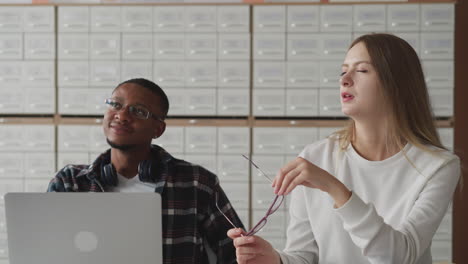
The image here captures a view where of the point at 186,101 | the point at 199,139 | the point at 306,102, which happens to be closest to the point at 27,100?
the point at 186,101

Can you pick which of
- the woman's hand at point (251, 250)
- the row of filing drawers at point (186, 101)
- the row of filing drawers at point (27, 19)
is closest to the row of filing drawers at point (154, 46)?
the row of filing drawers at point (27, 19)

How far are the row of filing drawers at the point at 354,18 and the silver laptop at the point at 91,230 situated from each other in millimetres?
3121

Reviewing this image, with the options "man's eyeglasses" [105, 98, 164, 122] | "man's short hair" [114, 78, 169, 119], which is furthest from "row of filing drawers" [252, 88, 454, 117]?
"man's eyeglasses" [105, 98, 164, 122]

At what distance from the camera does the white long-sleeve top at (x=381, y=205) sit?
124 centimetres

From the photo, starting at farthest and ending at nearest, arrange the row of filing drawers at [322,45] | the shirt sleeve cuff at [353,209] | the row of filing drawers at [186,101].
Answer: the row of filing drawers at [186,101] → the row of filing drawers at [322,45] → the shirt sleeve cuff at [353,209]

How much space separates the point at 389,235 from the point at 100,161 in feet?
3.37

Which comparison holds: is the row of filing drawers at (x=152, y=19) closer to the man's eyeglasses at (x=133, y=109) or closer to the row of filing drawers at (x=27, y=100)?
the row of filing drawers at (x=27, y=100)

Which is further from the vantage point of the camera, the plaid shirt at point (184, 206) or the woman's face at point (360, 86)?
the plaid shirt at point (184, 206)

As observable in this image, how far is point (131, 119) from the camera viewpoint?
1.86 meters

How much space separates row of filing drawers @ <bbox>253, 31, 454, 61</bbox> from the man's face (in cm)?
236

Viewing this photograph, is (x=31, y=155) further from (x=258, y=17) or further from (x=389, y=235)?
(x=389, y=235)

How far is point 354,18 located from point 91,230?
3.32m

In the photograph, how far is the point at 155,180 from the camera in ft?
6.03

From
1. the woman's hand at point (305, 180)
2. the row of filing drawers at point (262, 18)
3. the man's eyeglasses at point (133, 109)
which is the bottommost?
the woman's hand at point (305, 180)
